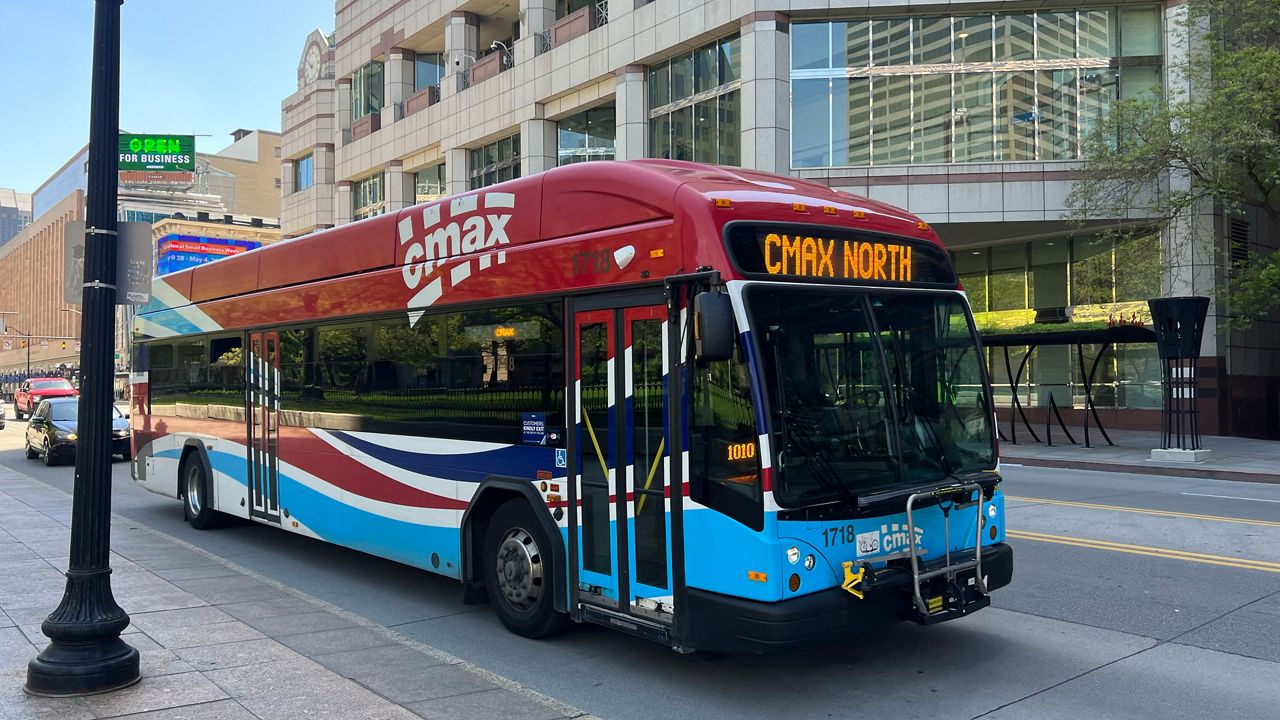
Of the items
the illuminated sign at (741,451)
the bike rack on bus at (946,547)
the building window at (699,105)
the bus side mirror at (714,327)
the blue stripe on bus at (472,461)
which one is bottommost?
the bike rack on bus at (946,547)

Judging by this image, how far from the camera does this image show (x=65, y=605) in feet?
18.6

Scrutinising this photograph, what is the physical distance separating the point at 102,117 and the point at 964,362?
558 centimetres

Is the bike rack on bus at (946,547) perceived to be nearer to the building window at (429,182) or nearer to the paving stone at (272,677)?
the paving stone at (272,677)

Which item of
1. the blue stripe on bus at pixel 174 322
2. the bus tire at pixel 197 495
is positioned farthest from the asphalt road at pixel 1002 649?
the blue stripe on bus at pixel 174 322

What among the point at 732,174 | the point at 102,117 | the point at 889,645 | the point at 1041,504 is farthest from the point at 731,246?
the point at 1041,504

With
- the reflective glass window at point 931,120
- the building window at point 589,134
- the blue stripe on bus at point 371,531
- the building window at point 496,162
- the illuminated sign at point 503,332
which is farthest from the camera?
the building window at point 496,162

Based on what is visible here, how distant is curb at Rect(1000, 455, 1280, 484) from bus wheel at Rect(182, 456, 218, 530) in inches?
634

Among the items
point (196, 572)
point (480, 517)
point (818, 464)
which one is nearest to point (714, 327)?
point (818, 464)

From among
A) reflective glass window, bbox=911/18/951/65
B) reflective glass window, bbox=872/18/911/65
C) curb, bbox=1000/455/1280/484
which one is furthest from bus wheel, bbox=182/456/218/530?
reflective glass window, bbox=911/18/951/65

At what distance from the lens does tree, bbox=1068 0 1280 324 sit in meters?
21.1

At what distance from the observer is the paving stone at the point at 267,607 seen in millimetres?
7590

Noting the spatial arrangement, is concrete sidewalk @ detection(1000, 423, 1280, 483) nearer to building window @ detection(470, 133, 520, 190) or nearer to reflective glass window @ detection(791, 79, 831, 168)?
reflective glass window @ detection(791, 79, 831, 168)

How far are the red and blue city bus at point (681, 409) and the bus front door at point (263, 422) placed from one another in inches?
81.9

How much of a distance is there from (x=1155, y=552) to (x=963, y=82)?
72.3 feet
